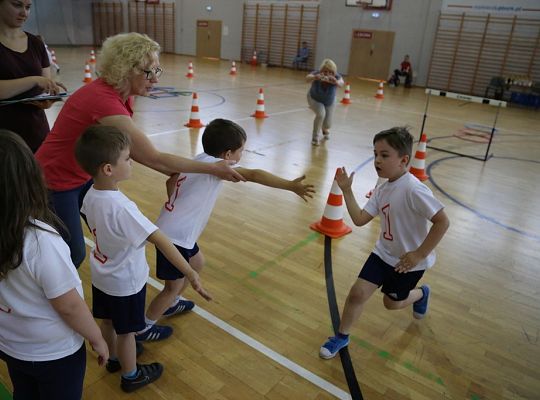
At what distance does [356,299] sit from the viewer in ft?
7.95

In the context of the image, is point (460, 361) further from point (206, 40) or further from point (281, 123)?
point (206, 40)

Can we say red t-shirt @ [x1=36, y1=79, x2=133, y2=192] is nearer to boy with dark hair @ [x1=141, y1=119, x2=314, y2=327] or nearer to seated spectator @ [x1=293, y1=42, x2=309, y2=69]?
boy with dark hair @ [x1=141, y1=119, x2=314, y2=327]

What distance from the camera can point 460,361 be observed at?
253 centimetres

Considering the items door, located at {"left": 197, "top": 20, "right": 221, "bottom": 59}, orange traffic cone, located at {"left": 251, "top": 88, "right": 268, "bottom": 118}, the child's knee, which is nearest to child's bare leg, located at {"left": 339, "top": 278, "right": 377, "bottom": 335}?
the child's knee

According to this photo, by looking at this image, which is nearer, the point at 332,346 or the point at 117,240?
the point at 117,240

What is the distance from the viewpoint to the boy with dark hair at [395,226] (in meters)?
2.23

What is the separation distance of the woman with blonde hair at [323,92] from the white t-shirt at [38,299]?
6.23m

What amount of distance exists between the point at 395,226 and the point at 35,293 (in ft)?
6.11

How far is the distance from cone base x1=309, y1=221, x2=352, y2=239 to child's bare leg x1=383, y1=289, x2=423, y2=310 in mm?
1313

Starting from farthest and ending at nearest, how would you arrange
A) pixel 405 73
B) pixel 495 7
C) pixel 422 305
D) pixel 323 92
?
pixel 405 73 < pixel 495 7 < pixel 323 92 < pixel 422 305

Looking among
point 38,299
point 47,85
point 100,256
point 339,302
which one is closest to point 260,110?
point 339,302

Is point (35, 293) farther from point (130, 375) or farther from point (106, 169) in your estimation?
point (130, 375)

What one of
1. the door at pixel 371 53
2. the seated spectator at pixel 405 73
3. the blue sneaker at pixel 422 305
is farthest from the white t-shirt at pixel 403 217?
the door at pixel 371 53

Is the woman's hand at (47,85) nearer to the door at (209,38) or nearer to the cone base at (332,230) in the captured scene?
the cone base at (332,230)
